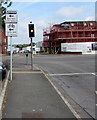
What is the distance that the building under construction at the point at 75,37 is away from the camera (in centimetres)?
6875

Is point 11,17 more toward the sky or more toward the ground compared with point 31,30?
more toward the sky

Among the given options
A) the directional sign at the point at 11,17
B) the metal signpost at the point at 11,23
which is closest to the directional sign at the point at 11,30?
the metal signpost at the point at 11,23

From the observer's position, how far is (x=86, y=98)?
933 cm

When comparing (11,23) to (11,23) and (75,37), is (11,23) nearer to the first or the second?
(11,23)

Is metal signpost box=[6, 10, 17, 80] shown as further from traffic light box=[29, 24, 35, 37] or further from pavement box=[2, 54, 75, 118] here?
traffic light box=[29, 24, 35, 37]

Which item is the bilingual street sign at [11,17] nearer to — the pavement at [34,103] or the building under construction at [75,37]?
the pavement at [34,103]

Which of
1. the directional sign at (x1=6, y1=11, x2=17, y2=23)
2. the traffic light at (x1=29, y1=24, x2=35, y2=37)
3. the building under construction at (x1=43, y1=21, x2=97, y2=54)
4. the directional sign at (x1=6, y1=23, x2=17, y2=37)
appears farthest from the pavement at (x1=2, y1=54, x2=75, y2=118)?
the building under construction at (x1=43, y1=21, x2=97, y2=54)

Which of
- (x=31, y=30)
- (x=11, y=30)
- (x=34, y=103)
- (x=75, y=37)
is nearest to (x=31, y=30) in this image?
→ (x=31, y=30)

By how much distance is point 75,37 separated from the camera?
7175 centimetres

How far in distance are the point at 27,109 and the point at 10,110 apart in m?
0.47

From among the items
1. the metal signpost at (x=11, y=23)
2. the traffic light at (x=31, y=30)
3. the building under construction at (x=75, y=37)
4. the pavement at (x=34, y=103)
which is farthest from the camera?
the building under construction at (x=75, y=37)

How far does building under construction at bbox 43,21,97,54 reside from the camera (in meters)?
68.8

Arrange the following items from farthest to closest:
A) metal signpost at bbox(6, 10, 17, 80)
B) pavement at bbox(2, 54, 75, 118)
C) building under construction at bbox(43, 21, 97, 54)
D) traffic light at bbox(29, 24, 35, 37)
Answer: building under construction at bbox(43, 21, 97, 54), traffic light at bbox(29, 24, 35, 37), metal signpost at bbox(6, 10, 17, 80), pavement at bbox(2, 54, 75, 118)

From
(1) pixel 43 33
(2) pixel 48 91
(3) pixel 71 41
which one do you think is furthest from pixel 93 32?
(2) pixel 48 91
